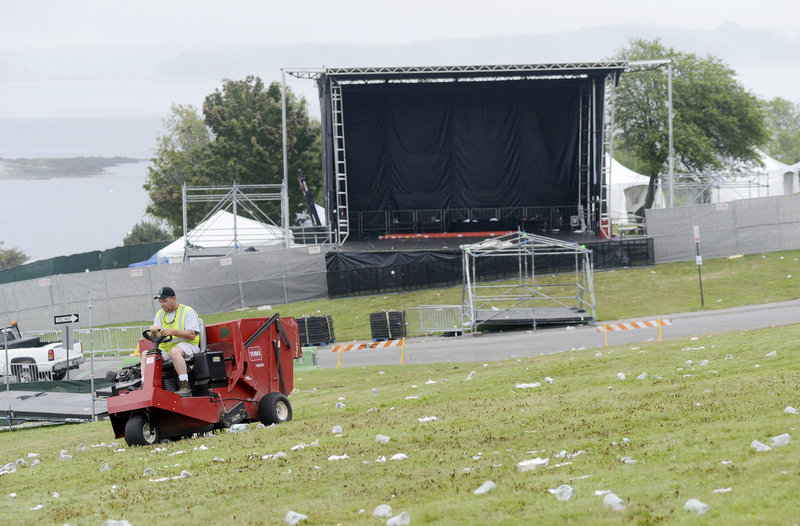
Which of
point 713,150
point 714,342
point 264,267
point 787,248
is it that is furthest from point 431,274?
point 713,150

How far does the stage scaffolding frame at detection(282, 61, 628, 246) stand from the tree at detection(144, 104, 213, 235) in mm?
34822

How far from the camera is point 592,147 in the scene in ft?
160

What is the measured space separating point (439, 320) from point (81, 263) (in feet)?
108

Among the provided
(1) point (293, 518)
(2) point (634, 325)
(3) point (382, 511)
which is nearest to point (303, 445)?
(1) point (293, 518)

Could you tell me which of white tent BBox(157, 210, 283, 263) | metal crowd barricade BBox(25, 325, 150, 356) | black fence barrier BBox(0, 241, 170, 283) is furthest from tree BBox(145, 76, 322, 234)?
metal crowd barricade BBox(25, 325, 150, 356)

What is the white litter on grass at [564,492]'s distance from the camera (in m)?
6.44

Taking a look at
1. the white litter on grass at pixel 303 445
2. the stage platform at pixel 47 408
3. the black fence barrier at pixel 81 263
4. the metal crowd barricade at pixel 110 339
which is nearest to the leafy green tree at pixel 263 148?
the black fence barrier at pixel 81 263

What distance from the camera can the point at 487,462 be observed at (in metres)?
8.21

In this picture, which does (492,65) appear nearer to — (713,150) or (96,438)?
(713,150)

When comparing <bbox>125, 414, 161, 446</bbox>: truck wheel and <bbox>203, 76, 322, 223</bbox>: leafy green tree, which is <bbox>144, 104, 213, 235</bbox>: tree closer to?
<bbox>203, 76, 322, 223</bbox>: leafy green tree

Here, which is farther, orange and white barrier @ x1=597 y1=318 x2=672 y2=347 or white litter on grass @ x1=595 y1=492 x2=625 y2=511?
orange and white barrier @ x1=597 y1=318 x2=672 y2=347

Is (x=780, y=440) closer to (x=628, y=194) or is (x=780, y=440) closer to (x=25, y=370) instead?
(x=25, y=370)

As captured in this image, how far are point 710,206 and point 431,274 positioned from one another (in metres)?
14.4

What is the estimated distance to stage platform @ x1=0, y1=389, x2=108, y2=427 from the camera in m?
19.1
